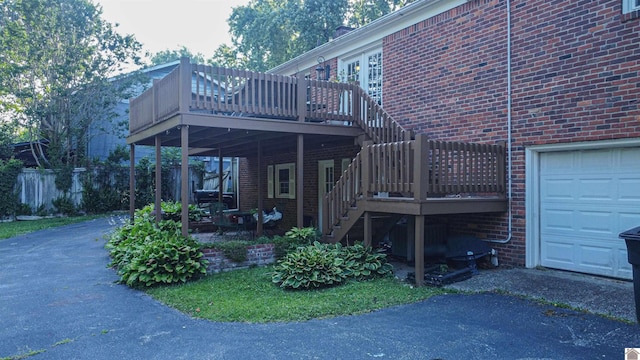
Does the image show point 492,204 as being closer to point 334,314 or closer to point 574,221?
point 574,221

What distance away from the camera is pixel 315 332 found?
4.77 meters

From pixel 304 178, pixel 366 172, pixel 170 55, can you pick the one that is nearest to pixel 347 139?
pixel 366 172

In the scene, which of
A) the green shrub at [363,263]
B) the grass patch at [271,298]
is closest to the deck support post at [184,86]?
the grass patch at [271,298]

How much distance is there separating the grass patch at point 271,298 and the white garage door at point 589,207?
246 centimetres

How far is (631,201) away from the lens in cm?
636

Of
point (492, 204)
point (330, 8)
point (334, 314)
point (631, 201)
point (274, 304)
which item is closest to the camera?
point (334, 314)

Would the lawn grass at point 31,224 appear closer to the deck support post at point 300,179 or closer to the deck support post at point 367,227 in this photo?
the deck support post at point 300,179

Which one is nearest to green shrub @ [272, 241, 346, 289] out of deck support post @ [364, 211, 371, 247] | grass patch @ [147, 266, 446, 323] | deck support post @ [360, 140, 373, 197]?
grass patch @ [147, 266, 446, 323]

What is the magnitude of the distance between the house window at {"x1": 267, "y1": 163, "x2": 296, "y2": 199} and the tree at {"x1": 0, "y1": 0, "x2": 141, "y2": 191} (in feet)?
27.5

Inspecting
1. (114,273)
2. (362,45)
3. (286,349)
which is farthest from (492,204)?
(114,273)

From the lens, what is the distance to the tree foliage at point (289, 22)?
73.5ft

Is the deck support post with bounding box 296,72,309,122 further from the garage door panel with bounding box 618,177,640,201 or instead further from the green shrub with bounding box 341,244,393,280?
the garage door panel with bounding box 618,177,640,201

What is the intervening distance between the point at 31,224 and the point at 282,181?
866 centimetres

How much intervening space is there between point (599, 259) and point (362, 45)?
7.12 metres
